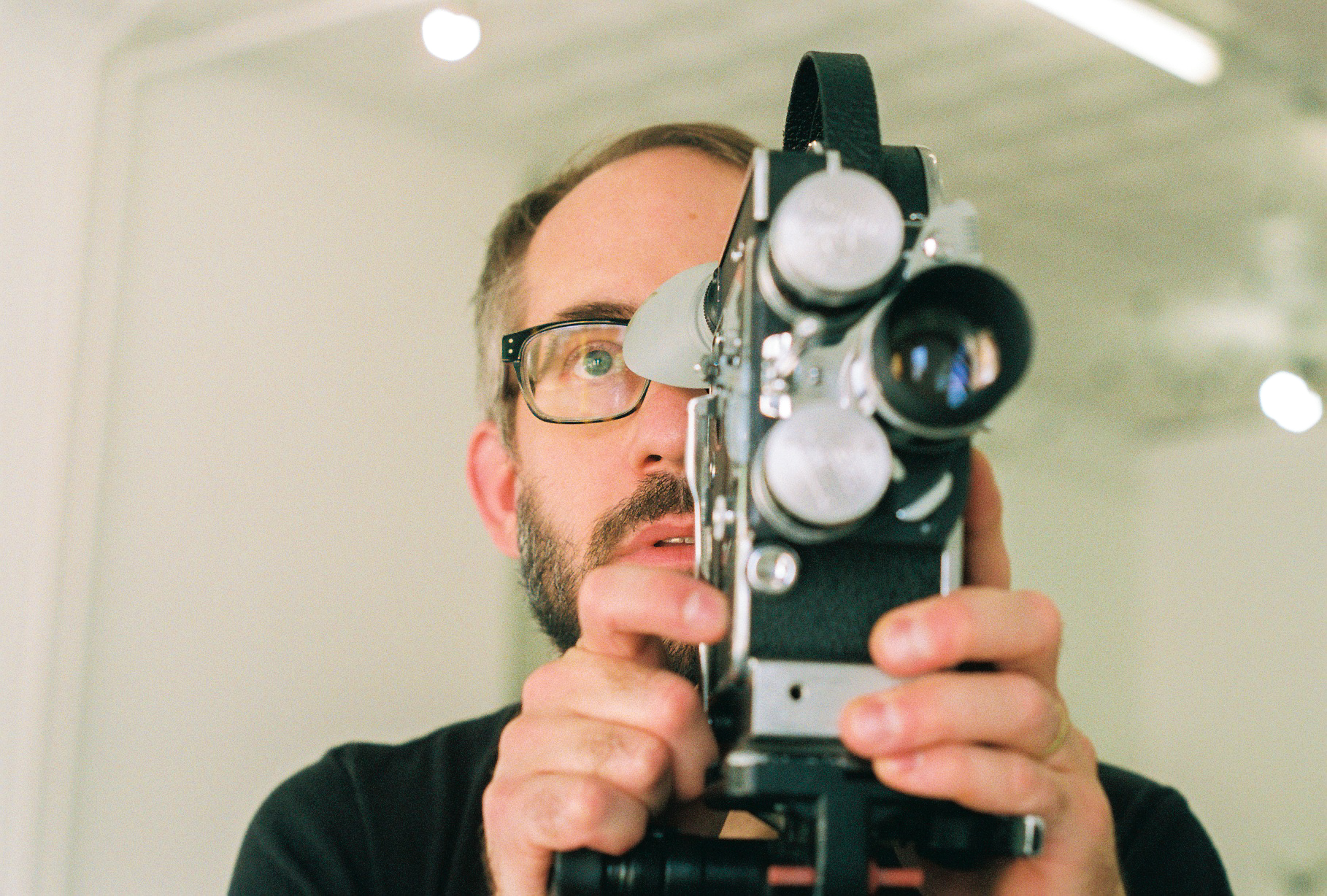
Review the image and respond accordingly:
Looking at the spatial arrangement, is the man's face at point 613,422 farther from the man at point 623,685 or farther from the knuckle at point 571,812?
the knuckle at point 571,812

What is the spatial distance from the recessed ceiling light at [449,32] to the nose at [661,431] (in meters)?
0.73

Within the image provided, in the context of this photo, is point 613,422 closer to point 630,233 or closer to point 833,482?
point 630,233

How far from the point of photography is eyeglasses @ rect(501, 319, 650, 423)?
1160 millimetres

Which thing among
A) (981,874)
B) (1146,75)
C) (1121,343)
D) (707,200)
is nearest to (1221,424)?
(1121,343)

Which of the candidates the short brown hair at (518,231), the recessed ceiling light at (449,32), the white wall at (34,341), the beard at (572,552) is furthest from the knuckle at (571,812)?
the white wall at (34,341)

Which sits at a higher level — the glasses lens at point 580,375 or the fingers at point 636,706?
the glasses lens at point 580,375

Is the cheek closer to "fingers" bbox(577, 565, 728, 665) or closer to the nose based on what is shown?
the nose

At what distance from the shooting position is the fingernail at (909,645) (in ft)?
1.86

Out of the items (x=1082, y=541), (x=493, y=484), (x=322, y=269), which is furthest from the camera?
(x=1082, y=541)

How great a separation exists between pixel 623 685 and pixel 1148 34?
6.44ft

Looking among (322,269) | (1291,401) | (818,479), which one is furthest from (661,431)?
(1291,401)

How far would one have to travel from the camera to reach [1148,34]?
2068 millimetres

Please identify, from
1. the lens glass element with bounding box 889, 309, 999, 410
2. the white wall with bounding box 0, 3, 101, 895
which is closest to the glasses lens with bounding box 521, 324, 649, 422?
the lens glass element with bounding box 889, 309, 999, 410

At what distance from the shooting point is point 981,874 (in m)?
0.73
